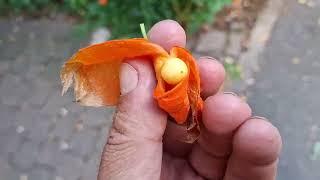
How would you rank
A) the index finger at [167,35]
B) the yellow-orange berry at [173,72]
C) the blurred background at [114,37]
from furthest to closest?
the blurred background at [114,37], the index finger at [167,35], the yellow-orange berry at [173,72]

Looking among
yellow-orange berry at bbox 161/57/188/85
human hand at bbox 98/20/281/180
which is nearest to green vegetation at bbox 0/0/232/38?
human hand at bbox 98/20/281/180

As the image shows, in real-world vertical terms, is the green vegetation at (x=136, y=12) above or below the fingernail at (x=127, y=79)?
below

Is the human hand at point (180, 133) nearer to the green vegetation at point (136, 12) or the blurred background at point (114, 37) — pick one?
the blurred background at point (114, 37)

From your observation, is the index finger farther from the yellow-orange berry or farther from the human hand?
the yellow-orange berry

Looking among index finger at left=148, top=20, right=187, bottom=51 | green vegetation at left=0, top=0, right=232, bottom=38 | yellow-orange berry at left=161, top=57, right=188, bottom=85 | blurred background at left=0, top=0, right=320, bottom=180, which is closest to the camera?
yellow-orange berry at left=161, top=57, right=188, bottom=85

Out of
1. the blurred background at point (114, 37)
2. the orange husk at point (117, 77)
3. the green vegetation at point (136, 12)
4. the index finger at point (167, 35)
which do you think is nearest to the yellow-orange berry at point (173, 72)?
the orange husk at point (117, 77)

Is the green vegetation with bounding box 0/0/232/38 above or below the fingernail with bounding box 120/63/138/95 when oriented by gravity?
below

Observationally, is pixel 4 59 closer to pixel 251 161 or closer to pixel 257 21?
pixel 257 21
